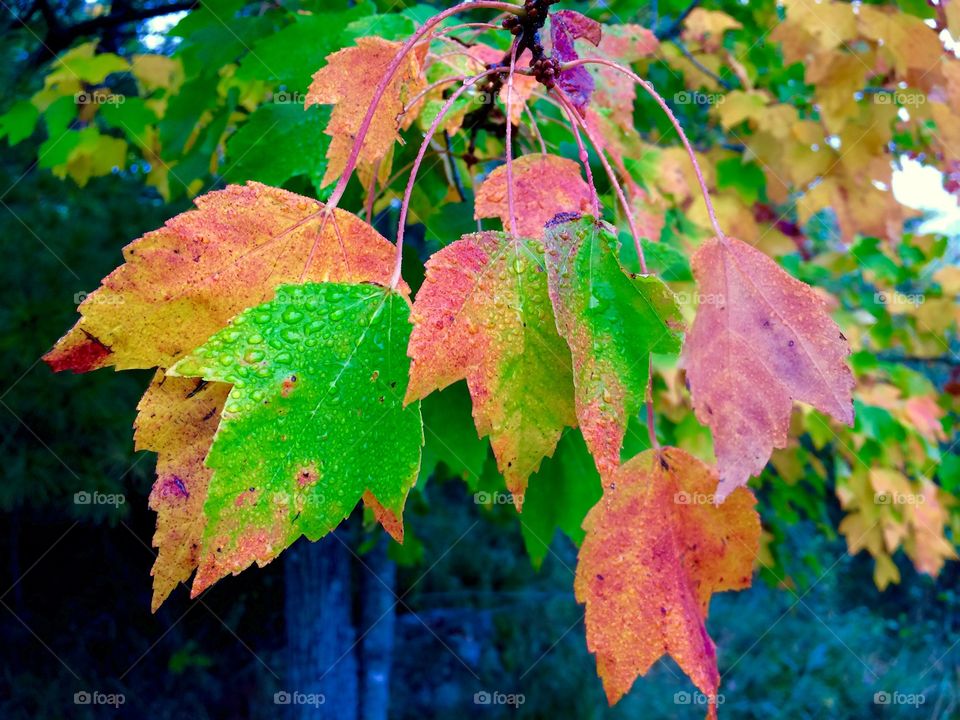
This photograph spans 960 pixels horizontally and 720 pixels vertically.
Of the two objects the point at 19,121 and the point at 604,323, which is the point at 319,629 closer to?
the point at 19,121

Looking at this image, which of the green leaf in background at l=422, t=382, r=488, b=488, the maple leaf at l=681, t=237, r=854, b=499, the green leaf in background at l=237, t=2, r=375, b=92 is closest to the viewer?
the maple leaf at l=681, t=237, r=854, b=499

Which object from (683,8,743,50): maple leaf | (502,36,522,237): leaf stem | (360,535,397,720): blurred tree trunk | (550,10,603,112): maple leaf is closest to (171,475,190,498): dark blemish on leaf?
(502,36,522,237): leaf stem

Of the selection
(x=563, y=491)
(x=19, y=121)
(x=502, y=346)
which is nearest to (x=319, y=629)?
(x=19, y=121)

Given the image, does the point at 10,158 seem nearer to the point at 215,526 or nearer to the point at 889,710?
the point at 215,526

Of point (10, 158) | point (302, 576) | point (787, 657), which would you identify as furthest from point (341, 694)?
point (787, 657)

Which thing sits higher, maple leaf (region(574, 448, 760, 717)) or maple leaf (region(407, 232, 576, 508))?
maple leaf (region(407, 232, 576, 508))

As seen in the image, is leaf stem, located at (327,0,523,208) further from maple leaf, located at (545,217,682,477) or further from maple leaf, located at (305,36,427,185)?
maple leaf, located at (545,217,682,477)

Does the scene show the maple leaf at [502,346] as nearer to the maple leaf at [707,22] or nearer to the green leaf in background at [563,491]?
the green leaf in background at [563,491]
